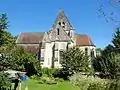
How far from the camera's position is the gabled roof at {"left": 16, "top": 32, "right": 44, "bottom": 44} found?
236 ft

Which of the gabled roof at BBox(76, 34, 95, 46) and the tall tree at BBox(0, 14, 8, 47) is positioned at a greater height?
the gabled roof at BBox(76, 34, 95, 46)

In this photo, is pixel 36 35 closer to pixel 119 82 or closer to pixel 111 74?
pixel 111 74

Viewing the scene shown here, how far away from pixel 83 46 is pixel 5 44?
5634 centimetres

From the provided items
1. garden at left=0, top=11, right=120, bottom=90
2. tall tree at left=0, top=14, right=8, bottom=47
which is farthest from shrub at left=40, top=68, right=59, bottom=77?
tall tree at left=0, top=14, right=8, bottom=47

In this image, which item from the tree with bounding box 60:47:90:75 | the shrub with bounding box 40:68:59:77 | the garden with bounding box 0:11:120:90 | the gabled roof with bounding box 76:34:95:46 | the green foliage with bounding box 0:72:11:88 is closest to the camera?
the green foliage with bounding box 0:72:11:88

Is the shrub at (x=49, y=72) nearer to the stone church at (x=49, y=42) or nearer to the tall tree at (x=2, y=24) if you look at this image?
the stone church at (x=49, y=42)

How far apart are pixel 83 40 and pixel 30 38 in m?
13.5

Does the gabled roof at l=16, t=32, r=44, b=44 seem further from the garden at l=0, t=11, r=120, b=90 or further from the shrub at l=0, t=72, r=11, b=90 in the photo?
the shrub at l=0, t=72, r=11, b=90

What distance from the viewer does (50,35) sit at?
2874 inches

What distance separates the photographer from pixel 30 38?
73125 millimetres

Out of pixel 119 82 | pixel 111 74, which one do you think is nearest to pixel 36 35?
pixel 111 74

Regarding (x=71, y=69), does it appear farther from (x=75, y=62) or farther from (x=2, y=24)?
(x=2, y=24)

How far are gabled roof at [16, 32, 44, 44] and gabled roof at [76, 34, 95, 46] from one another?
33.0ft

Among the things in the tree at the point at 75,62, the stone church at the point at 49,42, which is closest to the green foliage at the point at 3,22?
the tree at the point at 75,62
